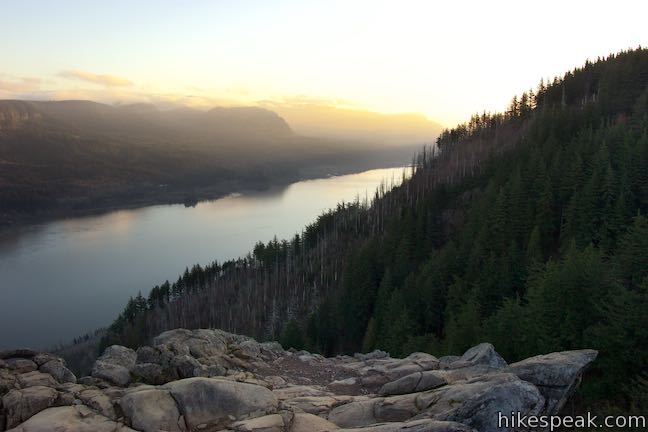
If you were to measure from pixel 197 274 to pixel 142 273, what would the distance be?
2828cm

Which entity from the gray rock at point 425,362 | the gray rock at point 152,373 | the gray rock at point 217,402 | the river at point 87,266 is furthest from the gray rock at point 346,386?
the river at point 87,266

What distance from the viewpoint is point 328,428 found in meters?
14.3

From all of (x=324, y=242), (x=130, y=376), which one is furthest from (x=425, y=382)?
(x=324, y=242)

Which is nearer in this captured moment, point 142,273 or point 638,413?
point 638,413

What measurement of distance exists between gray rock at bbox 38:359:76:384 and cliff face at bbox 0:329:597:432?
0.04 metres

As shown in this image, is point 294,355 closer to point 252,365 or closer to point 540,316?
point 252,365

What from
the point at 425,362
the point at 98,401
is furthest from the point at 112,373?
the point at 425,362

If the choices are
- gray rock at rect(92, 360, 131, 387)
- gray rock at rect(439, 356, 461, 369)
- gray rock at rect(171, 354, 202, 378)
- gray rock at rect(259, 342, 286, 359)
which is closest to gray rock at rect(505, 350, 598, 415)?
gray rock at rect(439, 356, 461, 369)

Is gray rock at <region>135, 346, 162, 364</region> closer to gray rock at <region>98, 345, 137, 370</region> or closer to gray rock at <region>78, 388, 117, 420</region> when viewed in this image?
gray rock at <region>98, 345, 137, 370</region>

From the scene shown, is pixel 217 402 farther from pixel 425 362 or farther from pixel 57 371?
pixel 425 362

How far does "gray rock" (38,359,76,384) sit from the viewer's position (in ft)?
57.9

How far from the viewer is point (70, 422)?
13938 millimetres

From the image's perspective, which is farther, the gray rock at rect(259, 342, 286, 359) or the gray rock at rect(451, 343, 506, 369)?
the gray rock at rect(259, 342, 286, 359)

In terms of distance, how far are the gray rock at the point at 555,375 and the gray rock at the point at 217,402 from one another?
8.99 m
